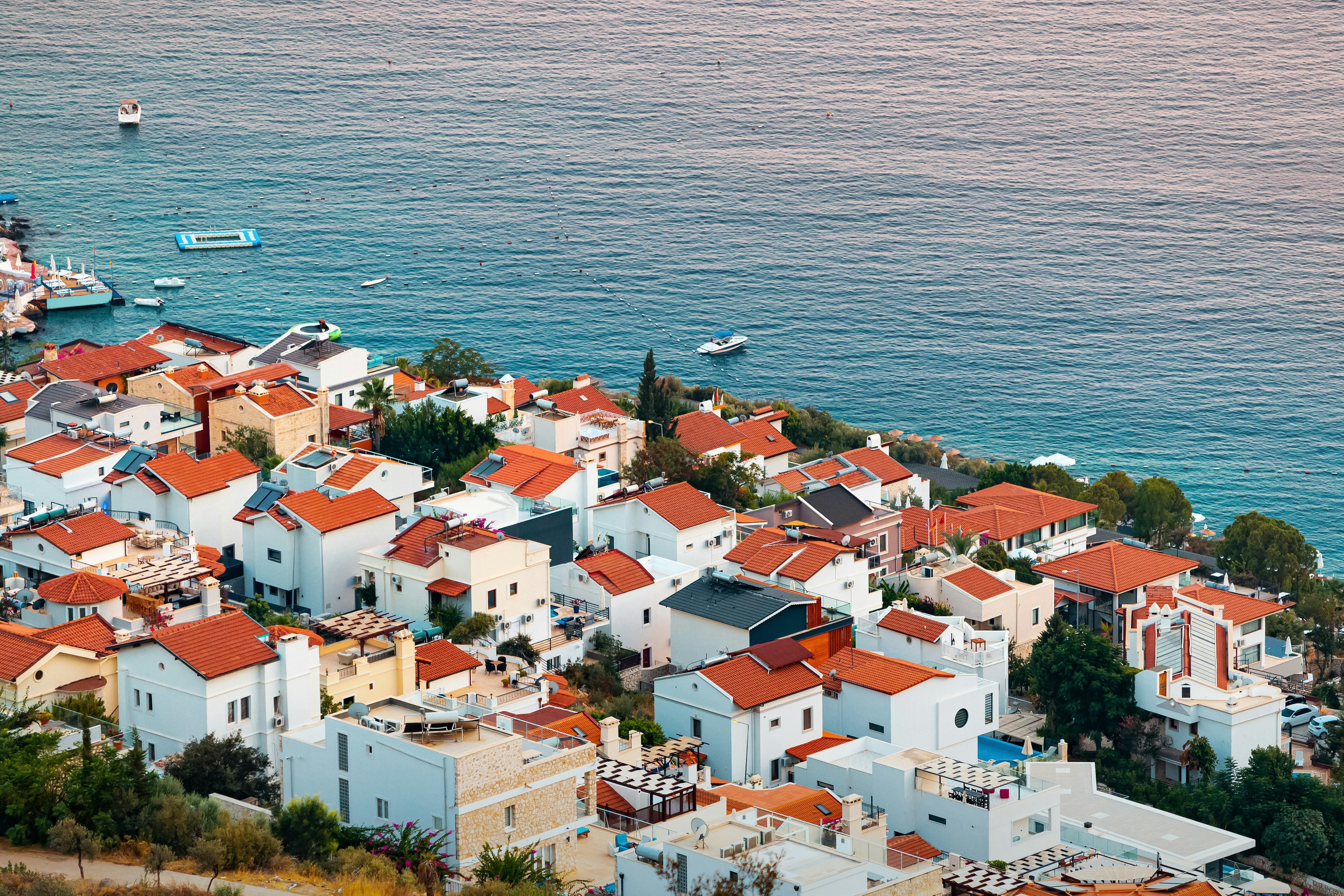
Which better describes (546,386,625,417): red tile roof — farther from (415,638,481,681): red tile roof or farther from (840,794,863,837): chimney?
(840,794,863,837): chimney

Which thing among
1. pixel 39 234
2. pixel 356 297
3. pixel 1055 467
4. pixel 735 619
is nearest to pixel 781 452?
pixel 1055 467

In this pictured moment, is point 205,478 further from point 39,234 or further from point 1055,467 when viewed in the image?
point 39,234

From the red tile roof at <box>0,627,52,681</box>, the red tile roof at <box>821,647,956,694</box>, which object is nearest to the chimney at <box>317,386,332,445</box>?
the red tile roof at <box>0,627,52,681</box>

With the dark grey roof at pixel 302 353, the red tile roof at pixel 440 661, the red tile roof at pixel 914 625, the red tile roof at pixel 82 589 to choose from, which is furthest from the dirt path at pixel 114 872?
the dark grey roof at pixel 302 353

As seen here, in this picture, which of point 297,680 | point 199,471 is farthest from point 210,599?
point 199,471

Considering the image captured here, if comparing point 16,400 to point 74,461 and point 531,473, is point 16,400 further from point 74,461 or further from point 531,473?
point 531,473

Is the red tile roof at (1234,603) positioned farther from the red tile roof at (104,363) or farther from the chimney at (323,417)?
the red tile roof at (104,363)

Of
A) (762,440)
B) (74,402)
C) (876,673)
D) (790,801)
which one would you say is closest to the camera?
(790,801)

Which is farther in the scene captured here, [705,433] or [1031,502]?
[1031,502]
